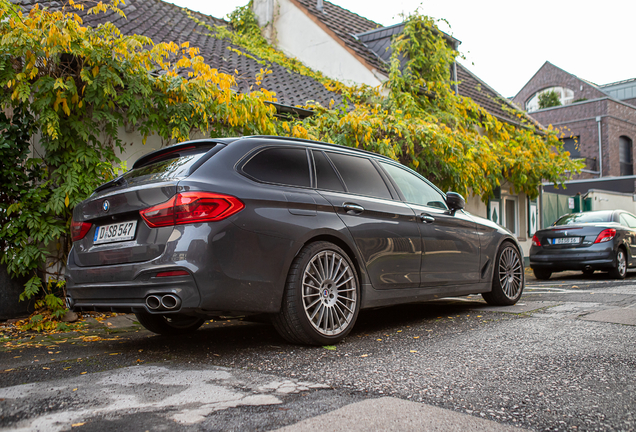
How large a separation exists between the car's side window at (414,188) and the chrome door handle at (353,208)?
906 millimetres

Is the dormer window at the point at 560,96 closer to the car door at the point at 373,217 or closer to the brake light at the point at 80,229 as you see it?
the car door at the point at 373,217

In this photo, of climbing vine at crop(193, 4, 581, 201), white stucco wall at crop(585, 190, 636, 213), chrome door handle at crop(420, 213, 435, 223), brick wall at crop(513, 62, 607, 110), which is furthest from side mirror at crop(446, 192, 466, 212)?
brick wall at crop(513, 62, 607, 110)

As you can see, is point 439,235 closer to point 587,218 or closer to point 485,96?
point 587,218

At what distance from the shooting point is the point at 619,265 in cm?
1127

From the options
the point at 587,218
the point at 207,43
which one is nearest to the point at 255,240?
the point at 587,218

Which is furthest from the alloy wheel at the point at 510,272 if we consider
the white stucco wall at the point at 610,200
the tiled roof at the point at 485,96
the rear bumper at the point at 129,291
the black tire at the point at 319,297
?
the white stucco wall at the point at 610,200

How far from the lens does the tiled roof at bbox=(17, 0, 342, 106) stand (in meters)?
11.1

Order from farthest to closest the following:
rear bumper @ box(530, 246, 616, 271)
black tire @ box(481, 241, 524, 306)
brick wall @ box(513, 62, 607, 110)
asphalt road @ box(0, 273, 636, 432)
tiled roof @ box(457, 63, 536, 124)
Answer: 1. brick wall @ box(513, 62, 607, 110)
2. tiled roof @ box(457, 63, 536, 124)
3. rear bumper @ box(530, 246, 616, 271)
4. black tire @ box(481, 241, 524, 306)
5. asphalt road @ box(0, 273, 636, 432)

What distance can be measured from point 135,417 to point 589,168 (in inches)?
1464

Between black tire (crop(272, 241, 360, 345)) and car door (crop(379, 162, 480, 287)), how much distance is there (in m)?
1.09

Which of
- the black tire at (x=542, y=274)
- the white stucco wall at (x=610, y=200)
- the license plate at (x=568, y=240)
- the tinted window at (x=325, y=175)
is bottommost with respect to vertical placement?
the black tire at (x=542, y=274)

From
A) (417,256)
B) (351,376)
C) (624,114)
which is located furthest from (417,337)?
(624,114)

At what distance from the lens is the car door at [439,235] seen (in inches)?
210

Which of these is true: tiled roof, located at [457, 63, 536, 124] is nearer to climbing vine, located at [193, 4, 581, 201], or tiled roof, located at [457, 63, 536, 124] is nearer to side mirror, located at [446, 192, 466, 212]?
climbing vine, located at [193, 4, 581, 201]
